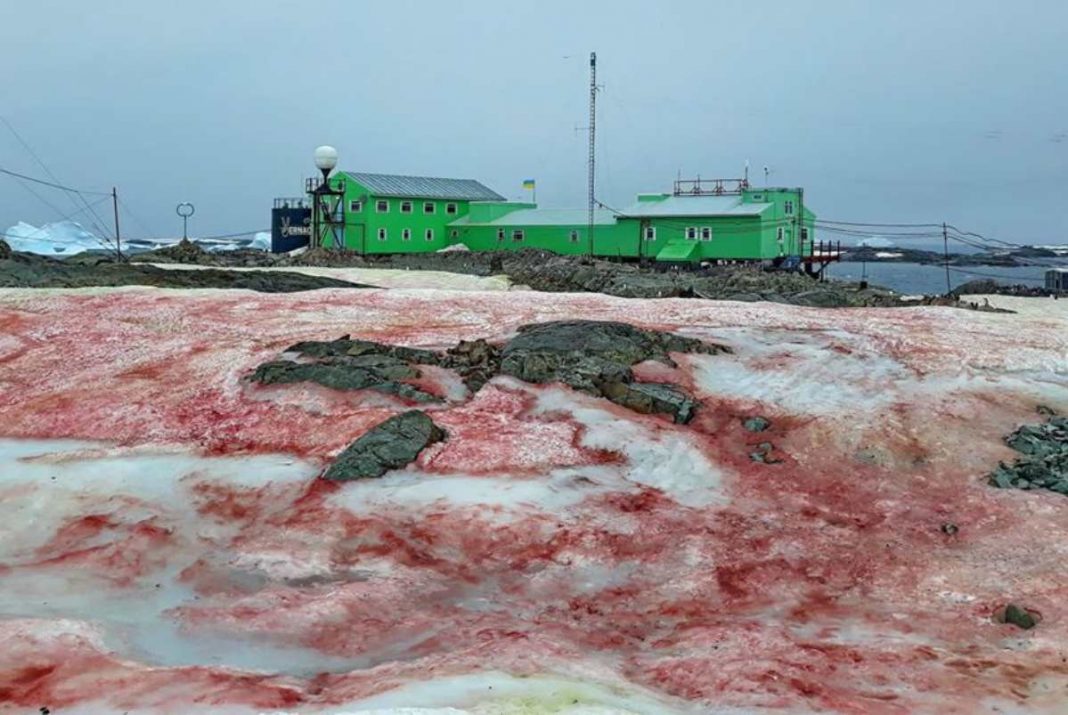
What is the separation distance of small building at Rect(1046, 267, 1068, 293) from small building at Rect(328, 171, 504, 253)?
2050 inches

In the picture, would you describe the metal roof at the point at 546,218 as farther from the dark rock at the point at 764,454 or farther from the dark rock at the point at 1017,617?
the dark rock at the point at 1017,617

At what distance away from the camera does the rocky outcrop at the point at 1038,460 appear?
17031mm

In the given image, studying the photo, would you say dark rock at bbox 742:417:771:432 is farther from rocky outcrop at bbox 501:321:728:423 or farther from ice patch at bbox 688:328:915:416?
rocky outcrop at bbox 501:321:728:423

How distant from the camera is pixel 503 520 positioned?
15859 mm

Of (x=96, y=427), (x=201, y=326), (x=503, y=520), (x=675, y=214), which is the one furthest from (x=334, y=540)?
(x=675, y=214)

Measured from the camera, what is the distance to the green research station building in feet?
265

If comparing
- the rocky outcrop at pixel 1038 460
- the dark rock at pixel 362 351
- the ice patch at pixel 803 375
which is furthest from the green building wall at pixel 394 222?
the rocky outcrop at pixel 1038 460

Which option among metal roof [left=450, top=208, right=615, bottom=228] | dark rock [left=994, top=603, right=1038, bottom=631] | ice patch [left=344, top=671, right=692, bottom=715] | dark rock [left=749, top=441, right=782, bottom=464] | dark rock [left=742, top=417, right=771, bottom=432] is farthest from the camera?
metal roof [left=450, top=208, right=615, bottom=228]

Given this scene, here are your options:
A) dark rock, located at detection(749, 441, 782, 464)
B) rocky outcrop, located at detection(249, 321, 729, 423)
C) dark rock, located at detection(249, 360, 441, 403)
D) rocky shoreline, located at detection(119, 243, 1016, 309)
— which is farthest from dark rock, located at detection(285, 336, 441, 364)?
rocky shoreline, located at detection(119, 243, 1016, 309)

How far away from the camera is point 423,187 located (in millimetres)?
93938

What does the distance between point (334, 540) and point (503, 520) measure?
276 cm

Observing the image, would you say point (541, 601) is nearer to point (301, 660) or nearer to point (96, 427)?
point (301, 660)

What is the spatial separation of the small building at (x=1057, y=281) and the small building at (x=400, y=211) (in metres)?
52.1

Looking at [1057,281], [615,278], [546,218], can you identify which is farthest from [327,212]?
[1057,281]
